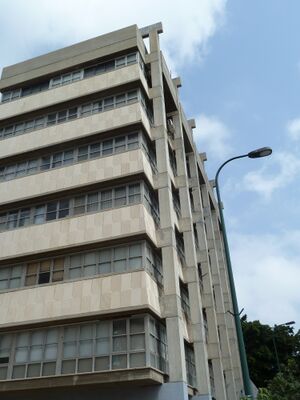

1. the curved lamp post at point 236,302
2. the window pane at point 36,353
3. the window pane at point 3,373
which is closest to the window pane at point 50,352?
the window pane at point 36,353

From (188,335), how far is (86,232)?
24.5 feet

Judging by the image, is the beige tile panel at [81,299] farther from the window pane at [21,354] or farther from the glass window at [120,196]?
the glass window at [120,196]

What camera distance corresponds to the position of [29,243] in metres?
21.2

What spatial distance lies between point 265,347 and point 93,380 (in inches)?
1222

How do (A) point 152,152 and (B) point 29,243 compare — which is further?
(A) point 152,152

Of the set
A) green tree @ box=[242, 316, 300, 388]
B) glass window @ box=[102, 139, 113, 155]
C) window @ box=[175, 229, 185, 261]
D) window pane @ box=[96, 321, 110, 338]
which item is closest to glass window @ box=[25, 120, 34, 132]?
glass window @ box=[102, 139, 113, 155]

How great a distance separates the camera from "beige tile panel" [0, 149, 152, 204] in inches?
852

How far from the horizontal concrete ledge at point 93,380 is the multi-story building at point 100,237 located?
0.15 feet

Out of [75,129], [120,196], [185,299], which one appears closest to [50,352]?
[120,196]

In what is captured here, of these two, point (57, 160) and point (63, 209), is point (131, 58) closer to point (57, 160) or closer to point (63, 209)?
point (57, 160)

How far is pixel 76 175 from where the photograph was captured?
73.6 ft

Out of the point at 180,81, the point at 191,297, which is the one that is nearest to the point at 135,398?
the point at 191,297

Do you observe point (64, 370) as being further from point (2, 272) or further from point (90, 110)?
point (90, 110)

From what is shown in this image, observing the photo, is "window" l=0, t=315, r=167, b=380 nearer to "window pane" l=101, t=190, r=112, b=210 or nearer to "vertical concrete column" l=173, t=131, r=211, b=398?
"vertical concrete column" l=173, t=131, r=211, b=398
